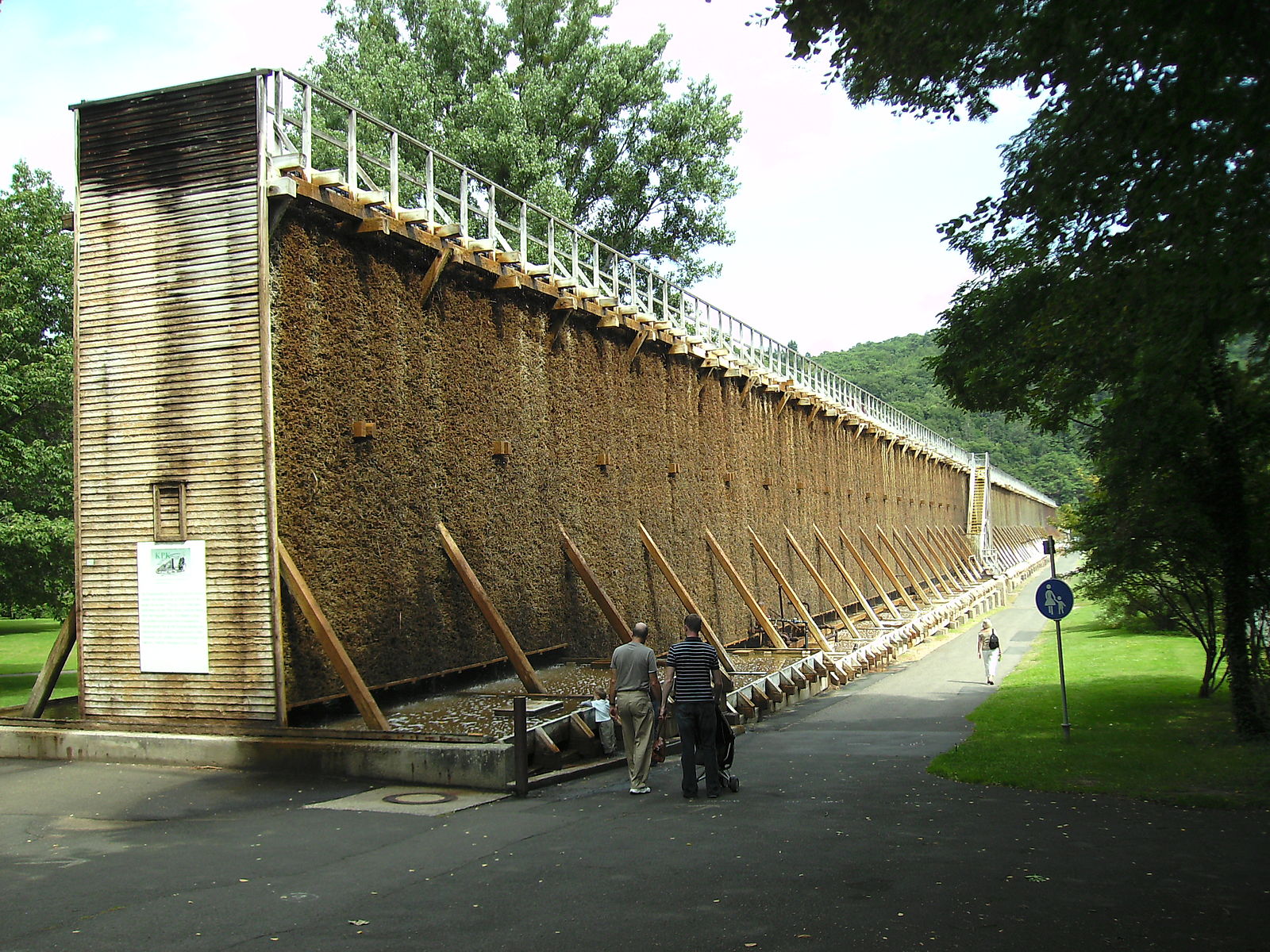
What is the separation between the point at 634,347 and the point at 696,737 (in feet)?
44.5

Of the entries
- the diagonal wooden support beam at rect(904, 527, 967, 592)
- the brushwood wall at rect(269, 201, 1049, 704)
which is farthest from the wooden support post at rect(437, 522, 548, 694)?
the diagonal wooden support beam at rect(904, 527, 967, 592)

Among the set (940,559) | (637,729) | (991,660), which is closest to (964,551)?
(940,559)

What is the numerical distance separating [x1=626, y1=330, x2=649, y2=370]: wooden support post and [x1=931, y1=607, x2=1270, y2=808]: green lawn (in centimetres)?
985

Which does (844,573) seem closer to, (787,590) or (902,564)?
(787,590)

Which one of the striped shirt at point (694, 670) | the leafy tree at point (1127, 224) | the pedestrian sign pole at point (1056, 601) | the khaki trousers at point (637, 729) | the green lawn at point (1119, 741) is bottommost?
the green lawn at point (1119, 741)

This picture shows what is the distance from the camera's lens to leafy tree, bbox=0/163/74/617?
23484 millimetres

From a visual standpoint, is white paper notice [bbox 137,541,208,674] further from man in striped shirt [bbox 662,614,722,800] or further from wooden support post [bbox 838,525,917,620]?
wooden support post [bbox 838,525,917,620]

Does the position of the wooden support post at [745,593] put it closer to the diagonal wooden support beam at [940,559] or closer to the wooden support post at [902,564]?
the wooden support post at [902,564]

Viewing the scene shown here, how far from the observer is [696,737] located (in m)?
10.8

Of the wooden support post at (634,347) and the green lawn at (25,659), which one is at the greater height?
the wooden support post at (634,347)

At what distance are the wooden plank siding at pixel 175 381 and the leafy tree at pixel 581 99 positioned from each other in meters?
22.8

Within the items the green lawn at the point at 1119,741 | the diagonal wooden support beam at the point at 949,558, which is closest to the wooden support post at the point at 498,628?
the green lawn at the point at 1119,741

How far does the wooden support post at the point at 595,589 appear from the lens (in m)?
17.0

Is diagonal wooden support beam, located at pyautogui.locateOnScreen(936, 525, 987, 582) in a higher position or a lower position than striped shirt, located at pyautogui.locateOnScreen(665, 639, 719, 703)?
higher
